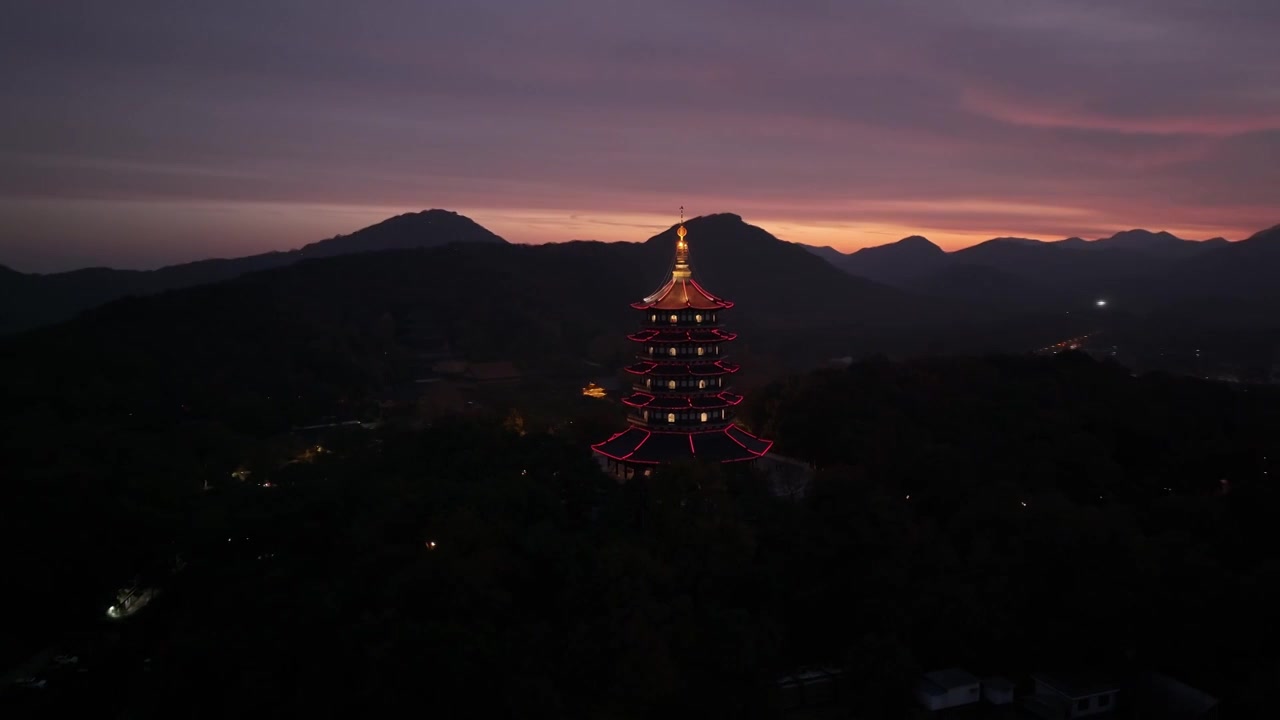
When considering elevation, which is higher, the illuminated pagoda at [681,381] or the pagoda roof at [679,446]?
the illuminated pagoda at [681,381]

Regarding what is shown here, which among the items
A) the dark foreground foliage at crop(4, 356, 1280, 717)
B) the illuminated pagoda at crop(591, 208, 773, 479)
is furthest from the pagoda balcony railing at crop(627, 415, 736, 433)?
the dark foreground foliage at crop(4, 356, 1280, 717)

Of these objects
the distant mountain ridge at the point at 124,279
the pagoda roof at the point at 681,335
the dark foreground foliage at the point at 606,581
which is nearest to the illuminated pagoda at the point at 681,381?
the pagoda roof at the point at 681,335

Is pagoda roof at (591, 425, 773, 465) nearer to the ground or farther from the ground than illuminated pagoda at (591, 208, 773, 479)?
→ nearer to the ground

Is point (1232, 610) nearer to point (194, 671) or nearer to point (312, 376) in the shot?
point (194, 671)

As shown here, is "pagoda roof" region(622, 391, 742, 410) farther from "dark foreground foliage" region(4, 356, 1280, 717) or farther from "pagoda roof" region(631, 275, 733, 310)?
"dark foreground foliage" region(4, 356, 1280, 717)

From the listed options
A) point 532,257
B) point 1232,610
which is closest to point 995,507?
point 1232,610

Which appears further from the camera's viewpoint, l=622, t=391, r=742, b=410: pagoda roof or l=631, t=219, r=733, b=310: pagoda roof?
l=631, t=219, r=733, b=310: pagoda roof

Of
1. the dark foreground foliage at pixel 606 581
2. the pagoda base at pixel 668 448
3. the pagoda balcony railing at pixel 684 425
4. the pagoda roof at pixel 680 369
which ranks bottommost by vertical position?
the dark foreground foliage at pixel 606 581

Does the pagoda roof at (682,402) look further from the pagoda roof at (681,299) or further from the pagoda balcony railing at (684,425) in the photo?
the pagoda roof at (681,299)

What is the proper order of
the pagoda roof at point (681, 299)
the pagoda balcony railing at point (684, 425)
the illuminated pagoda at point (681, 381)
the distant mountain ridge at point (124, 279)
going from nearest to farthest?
the illuminated pagoda at point (681, 381)
the pagoda balcony railing at point (684, 425)
the pagoda roof at point (681, 299)
the distant mountain ridge at point (124, 279)
